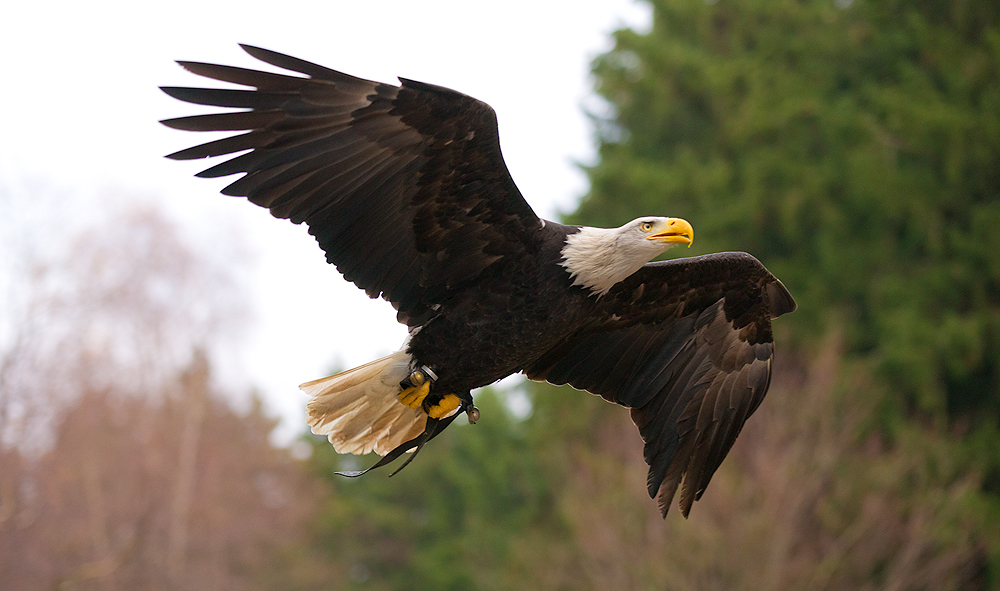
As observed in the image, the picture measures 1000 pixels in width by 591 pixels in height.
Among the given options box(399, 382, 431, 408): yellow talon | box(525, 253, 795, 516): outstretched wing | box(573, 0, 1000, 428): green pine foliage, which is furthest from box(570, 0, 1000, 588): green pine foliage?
box(399, 382, 431, 408): yellow talon

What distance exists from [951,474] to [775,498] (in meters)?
3.26

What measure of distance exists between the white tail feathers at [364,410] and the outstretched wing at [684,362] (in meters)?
0.64

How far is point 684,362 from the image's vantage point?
5004 millimetres

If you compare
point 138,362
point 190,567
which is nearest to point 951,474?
point 190,567

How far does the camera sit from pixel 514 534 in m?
18.2

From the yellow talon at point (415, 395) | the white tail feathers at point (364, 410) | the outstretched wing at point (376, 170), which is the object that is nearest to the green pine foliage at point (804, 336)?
the white tail feathers at point (364, 410)

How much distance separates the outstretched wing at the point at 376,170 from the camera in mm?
3639

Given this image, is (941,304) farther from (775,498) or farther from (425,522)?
(425,522)

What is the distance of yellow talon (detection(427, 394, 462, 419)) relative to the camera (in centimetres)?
454

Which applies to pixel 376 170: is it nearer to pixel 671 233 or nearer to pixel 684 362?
pixel 671 233

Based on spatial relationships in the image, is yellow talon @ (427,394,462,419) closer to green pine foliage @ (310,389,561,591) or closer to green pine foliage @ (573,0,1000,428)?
green pine foliage @ (573,0,1000,428)

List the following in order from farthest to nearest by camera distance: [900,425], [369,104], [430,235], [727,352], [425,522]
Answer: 1. [425,522]
2. [900,425]
3. [727,352]
4. [430,235]
5. [369,104]

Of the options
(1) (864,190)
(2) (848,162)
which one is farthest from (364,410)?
(2) (848,162)

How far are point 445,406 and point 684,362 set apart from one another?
3.97 ft
